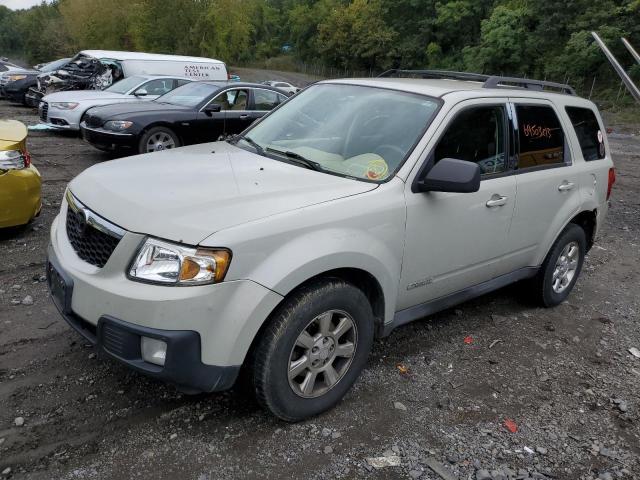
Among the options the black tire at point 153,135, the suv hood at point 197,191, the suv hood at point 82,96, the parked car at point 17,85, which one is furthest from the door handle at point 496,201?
the parked car at point 17,85

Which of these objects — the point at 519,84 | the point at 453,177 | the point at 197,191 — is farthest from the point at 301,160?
the point at 519,84

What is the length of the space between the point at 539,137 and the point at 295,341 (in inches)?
102

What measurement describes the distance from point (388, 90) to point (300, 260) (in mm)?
1679

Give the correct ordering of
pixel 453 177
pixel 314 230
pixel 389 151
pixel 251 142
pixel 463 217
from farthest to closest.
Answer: pixel 251 142, pixel 463 217, pixel 389 151, pixel 453 177, pixel 314 230

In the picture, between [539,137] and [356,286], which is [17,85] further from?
[356,286]

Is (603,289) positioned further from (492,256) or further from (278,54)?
(278,54)

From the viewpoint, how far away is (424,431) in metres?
3.04

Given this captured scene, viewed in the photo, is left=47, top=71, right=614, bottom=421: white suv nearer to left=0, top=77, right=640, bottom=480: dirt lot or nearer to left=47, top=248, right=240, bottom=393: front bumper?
left=47, top=248, right=240, bottom=393: front bumper

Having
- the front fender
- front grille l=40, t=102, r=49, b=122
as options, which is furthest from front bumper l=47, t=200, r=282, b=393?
front grille l=40, t=102, r=49, b=122

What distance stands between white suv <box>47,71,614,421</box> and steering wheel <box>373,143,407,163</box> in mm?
13

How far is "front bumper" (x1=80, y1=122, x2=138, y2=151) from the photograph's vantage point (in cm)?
882

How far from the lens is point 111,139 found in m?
8.84

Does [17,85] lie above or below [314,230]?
below

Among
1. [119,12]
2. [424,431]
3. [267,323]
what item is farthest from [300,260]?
[119,12]
